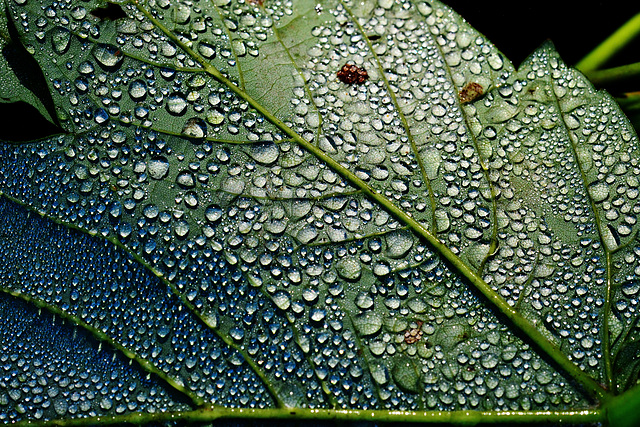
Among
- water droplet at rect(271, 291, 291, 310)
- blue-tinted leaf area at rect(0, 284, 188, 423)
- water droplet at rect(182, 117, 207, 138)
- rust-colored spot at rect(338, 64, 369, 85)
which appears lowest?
blue-tinted leaf area at rect(0, 284, 188, 423)

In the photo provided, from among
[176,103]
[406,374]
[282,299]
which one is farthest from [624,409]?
[176,103]

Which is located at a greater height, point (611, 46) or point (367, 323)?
point (611, 46)

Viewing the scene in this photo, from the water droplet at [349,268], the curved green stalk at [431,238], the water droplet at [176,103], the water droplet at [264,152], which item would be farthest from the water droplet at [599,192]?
the water droplet at [176,103]

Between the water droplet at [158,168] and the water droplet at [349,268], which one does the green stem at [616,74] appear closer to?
the water droplet at [349,268]

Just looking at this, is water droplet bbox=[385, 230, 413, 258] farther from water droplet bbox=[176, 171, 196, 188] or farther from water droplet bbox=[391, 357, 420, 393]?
water droplet bbox=[176, 171, 196, 188]

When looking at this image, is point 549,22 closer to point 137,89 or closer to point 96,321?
point 137,89

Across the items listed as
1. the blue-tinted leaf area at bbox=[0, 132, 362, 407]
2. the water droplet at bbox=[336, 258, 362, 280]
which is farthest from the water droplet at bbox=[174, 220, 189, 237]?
the water droplet at bbox=[336, 258, 362, 280]

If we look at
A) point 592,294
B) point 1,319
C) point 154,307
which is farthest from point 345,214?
point 1,319
